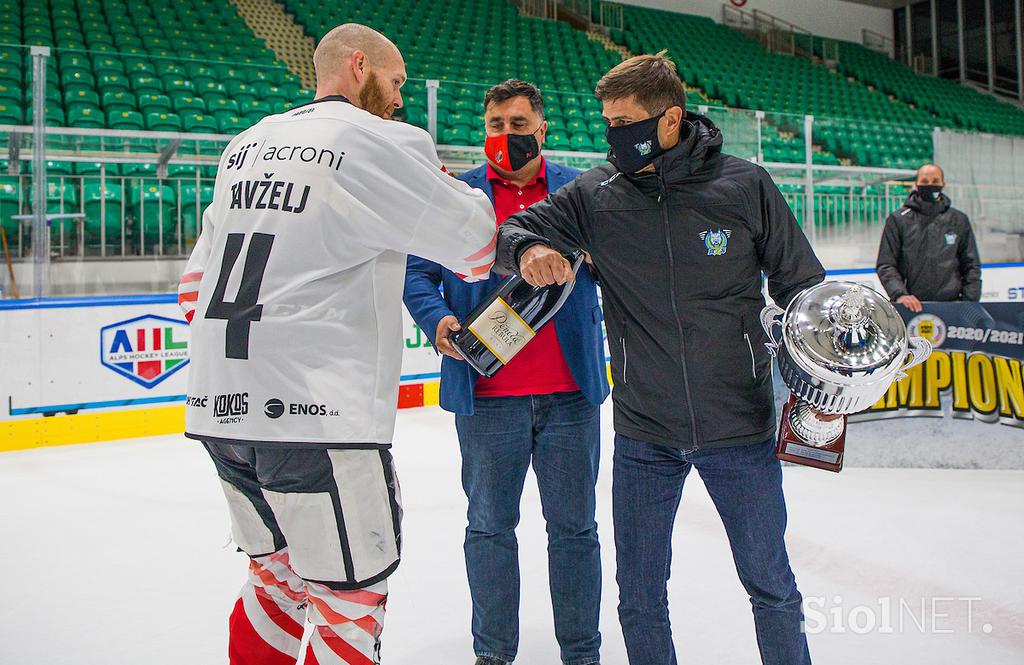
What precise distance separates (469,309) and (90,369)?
13.4ft

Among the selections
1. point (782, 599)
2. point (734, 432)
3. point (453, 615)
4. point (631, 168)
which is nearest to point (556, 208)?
point (631, 168)

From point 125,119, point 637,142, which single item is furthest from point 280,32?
point 637,142

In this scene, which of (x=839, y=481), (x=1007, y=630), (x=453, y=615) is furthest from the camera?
(x=839, y=481)

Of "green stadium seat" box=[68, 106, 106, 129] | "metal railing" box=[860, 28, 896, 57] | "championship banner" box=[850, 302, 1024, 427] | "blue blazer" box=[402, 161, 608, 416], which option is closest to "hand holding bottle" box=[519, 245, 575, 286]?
"blue blazer" box=[402, 161, 608, 416]

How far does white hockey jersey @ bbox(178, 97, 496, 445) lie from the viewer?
1.52 m

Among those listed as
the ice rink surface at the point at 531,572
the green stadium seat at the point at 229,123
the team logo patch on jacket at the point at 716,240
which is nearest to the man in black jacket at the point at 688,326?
the team logo patch on jacket at the point at 716,240

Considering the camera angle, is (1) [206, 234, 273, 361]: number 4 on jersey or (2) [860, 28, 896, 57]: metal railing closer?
(1) [206, 234, 273, 361]: number 4 on jersey

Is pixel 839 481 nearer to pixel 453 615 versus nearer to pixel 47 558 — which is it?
pixel 453 615

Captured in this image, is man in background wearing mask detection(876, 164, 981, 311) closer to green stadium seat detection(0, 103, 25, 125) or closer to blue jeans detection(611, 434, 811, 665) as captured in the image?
blue jeans detection(611, 434, 811, 665)

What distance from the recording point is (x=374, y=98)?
1.75 m

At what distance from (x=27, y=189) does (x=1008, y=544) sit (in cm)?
581

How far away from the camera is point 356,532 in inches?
61.5

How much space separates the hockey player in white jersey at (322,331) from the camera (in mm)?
1521

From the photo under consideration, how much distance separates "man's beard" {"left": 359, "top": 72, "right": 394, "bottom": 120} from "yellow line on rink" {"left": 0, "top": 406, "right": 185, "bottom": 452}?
4.57 meters
